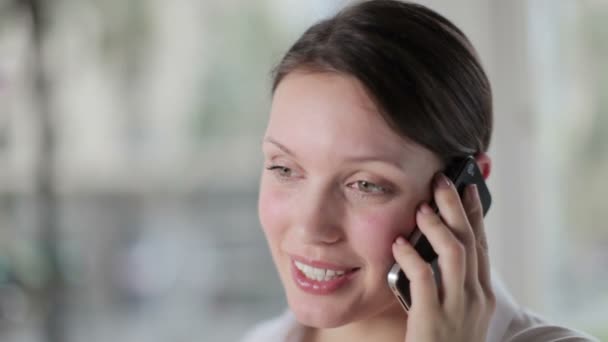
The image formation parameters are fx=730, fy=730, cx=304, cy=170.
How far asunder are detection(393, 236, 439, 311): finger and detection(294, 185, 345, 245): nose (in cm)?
9

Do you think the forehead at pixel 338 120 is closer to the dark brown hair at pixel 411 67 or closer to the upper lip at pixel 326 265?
the dark brown hair at pixel 411 67

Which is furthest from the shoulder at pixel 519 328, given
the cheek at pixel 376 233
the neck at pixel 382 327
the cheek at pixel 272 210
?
the cheek at pixel 272 210

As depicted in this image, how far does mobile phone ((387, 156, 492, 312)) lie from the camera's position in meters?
0.95

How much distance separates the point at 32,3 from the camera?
1969mm

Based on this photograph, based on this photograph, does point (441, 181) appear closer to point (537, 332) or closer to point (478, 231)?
point (478, 231)

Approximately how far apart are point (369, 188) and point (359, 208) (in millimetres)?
29

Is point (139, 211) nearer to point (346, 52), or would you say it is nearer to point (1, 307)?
point (1, 307)

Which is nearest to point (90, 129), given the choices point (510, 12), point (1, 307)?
point (1, 307)

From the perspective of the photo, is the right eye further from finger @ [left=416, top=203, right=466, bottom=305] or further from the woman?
finger @ [left=416, top=203, right=466, bottom=305]

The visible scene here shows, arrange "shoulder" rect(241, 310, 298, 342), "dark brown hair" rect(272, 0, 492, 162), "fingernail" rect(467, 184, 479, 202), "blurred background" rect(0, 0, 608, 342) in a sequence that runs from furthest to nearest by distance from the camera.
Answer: "blurred background" rect(0, 0, 608, 342)
"shoulder" rect(241, 310, 298, 342)
"fingernail" rect(467, 184, 479, 202)
"dark brown hair" rect(272, 0, 492, 162)

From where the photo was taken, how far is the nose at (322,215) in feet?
3.10

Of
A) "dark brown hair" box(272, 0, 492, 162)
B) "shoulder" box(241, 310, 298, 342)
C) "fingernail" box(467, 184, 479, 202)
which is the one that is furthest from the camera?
"shoulder" box(241, 310, 298, 342)

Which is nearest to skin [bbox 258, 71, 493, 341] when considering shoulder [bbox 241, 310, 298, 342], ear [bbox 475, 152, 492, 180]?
ear [bbox 475, 152, 492, 180]

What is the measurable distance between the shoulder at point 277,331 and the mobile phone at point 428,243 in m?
0.34
